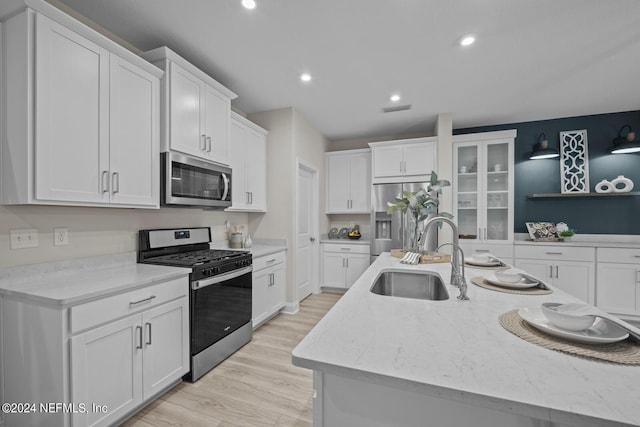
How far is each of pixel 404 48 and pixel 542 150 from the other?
2.85 m

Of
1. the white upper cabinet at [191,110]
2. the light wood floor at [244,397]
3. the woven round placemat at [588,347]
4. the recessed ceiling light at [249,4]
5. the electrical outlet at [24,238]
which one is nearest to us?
the woven round placemat at [588,347]

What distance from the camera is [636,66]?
2.54 meters

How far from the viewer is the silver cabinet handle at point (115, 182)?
68.8 inches

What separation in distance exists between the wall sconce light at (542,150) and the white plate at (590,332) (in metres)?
3.78

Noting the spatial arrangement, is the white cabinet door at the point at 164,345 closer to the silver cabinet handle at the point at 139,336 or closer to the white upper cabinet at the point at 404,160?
the silver cabinet handle at the point at 139,336

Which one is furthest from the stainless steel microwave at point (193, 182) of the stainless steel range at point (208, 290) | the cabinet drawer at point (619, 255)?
the cabinet drawer at point (619, 255)

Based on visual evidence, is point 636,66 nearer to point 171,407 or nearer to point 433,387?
point 433,387

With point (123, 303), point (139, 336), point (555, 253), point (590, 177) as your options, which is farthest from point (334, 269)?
point (590, 177)

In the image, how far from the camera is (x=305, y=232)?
4082 mm

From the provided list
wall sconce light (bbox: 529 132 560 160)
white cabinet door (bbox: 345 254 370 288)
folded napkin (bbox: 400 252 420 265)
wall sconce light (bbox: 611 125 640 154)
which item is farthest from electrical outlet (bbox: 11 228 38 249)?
wall sconce light (bbox: 611 125 640 154)

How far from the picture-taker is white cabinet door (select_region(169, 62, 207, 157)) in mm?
2129

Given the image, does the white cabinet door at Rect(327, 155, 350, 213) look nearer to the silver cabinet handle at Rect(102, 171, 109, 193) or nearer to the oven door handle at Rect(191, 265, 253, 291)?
the oven door handle at Rect(191, 265, 253, 291)

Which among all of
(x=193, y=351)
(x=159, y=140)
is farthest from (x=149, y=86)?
(x=193, y=351)

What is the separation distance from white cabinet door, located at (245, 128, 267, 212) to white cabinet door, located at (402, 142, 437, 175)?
7.04 ft
